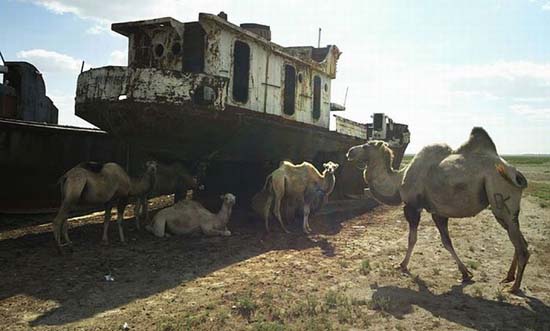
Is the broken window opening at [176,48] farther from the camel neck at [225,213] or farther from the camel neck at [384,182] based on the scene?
the camel neck at [384,182]

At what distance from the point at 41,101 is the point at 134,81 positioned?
375 inches

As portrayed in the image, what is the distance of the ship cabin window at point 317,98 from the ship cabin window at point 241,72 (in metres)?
4.64

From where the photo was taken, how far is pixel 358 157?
8453 millimetres

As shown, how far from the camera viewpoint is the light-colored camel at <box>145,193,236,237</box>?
9.55 meters

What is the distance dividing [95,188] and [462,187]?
6.60 metres

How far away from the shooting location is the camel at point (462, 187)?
629cm

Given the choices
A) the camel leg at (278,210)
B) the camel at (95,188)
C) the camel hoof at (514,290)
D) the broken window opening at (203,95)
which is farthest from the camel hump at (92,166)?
the camel hoof at (514,290)

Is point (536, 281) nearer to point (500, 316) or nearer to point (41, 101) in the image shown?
point (500, 316)

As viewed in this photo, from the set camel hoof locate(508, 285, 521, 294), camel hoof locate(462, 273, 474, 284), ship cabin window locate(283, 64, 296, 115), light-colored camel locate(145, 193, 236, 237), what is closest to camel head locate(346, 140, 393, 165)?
camel hoof locate(462, 273, 474, 284)

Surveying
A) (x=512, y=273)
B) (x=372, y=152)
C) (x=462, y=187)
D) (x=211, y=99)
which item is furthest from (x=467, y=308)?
(x=211, y=99)

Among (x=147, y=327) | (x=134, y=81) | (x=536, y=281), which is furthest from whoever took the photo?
(x=134, y=81)

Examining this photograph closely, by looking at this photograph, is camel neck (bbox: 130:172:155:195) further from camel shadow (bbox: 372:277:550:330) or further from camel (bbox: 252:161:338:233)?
camel shadow (bbox: 372:277:550:330)

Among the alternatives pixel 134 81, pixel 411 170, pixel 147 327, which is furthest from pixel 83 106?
pixel 411 170

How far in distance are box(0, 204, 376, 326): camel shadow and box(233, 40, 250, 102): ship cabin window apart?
12.4 ft
